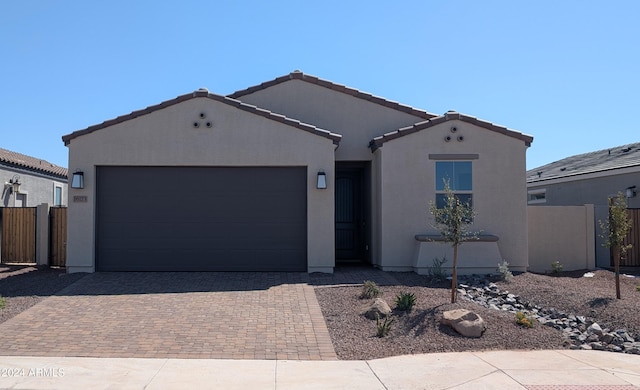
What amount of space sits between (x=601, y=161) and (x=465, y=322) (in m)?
18.0

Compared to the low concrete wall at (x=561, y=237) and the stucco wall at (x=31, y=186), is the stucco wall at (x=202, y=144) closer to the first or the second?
the low concrete wall at (x=561, y=237)

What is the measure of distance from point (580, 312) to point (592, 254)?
5.90 meters

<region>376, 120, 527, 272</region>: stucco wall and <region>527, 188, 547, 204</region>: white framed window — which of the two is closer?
<region>376, 120, 527, 272</region>: stucco wall

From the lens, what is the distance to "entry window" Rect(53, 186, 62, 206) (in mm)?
24059

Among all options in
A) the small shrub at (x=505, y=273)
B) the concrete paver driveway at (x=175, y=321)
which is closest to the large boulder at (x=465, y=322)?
the concrete paver driveway at (x=175, y=321)

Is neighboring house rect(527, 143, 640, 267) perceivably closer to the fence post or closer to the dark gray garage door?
the dark gray garage door

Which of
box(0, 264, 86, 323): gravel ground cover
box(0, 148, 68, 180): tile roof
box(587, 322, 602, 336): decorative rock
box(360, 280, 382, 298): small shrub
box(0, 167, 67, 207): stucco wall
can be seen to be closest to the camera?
box(587, 322, 602, 336): decorative rock

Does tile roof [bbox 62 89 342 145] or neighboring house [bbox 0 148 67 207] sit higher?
tile roof [bbox 62 89 342 145]

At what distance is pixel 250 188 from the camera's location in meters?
12.8

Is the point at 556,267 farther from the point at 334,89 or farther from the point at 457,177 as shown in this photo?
the point at 334,89

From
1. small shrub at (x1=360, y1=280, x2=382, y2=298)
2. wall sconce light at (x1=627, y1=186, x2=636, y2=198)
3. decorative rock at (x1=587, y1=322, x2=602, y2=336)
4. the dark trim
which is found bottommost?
decorative rock at (x1=587, y1=322, x2=602, y2=336)

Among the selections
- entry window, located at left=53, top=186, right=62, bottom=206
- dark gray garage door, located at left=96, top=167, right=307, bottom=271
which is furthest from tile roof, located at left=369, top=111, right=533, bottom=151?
entry window, located at left=53, top=186, right=62, bottom=206

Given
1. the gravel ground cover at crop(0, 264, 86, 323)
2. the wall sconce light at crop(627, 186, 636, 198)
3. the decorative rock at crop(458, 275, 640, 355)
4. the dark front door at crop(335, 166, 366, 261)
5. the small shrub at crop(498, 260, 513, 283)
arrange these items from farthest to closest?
1. the wall sconce light at crop(627, 186, 636, 198)
2. the dark front door at crop(335, 166, 366, 261)
3. the small shrub at crop(498, 260, 513, 283)
4. the gravel ground cover at crop(0, 264, 86, 323)
5. the decorative rock at crop(458, 275, 640, 355)

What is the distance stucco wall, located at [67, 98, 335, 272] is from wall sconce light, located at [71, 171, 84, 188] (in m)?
0.14
